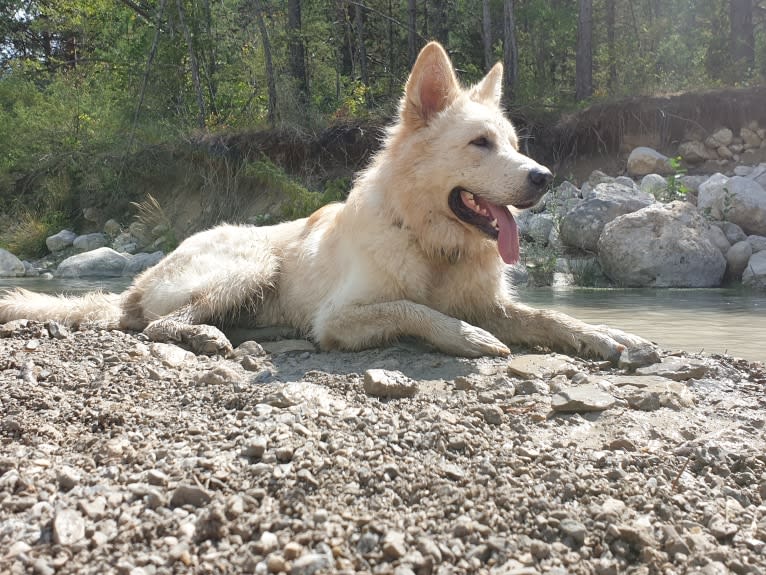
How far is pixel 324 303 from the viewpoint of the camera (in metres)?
4.82

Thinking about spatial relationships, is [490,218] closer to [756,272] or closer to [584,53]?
[756,272]

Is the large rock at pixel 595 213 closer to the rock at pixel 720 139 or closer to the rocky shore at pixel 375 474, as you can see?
the rock at pixel 720 139

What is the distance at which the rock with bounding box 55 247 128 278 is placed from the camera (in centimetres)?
1259

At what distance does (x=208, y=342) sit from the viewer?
172 inches

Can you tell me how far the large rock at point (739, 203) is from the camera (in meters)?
10.4

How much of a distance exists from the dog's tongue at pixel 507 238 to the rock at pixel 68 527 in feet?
10.2

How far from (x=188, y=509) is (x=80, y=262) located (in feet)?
39.8

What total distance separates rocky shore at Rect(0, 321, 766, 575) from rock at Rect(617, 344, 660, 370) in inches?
10.5

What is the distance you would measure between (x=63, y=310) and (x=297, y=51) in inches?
526

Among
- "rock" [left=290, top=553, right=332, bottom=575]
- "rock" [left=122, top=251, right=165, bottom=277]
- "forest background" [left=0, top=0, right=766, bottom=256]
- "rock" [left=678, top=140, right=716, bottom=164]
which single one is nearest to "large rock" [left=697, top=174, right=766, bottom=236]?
"rock" [left=678, top=140, right=716, bottom=164]

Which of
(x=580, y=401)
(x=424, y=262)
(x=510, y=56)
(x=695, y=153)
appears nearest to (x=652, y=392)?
(x=580, y=401)

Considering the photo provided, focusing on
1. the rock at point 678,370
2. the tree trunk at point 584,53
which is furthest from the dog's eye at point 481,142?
the tree trunk at point 584,53

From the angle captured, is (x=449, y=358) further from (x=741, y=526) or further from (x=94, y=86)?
(x=94, y=86)

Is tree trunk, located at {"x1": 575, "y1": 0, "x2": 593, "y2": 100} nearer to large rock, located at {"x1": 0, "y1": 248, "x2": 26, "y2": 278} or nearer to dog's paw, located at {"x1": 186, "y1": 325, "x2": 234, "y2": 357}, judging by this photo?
large rock, located at {"x1": 0, "y1": 248, "x2": 26, "y2": 278}
